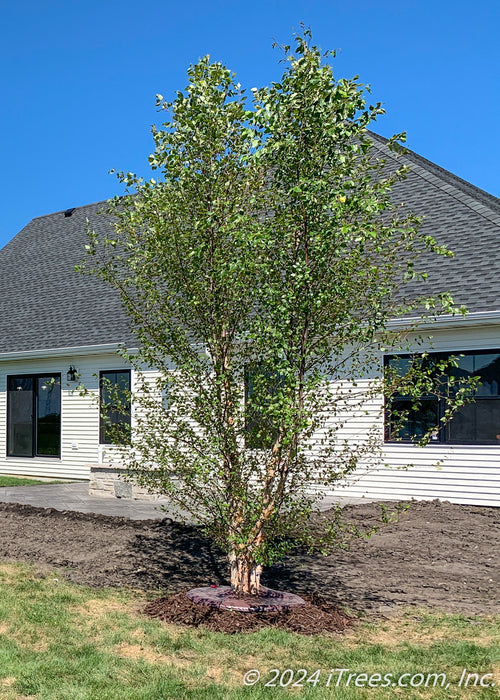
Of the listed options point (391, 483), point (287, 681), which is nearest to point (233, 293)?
point (287, 681)

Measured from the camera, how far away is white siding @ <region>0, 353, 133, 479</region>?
1689 centimetres

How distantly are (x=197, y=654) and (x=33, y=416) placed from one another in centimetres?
1407

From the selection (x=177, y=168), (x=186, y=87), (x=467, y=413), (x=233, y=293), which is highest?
(x=186, y=87)

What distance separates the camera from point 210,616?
596 cm

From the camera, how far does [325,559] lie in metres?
8.45

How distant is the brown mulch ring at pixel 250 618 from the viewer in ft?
19.0

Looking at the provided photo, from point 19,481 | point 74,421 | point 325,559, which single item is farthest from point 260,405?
point 19,481

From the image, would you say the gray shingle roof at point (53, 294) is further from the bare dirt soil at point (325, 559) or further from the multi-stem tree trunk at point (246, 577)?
the multi-stem tree trunk at point (246, 577)

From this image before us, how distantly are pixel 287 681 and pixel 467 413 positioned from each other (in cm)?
789

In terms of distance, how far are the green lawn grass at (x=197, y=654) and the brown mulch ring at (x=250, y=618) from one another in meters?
0.13

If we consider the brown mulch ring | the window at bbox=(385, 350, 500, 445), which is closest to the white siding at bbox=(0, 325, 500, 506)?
the window at bbox=(385, 350, 500, 445)

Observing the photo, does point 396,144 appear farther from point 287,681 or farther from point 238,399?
point 287,681

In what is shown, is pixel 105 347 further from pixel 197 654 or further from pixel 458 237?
pixel 197 654

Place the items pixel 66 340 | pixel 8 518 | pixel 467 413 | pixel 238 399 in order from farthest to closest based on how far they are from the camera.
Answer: pixel 66 340, pixel 467 413, pixel 8 518, pixel 238 399
